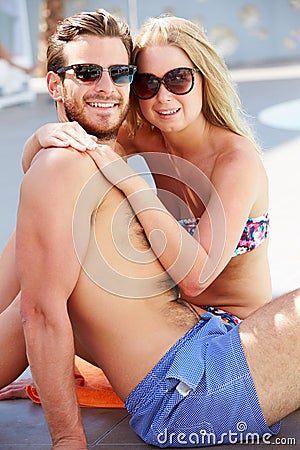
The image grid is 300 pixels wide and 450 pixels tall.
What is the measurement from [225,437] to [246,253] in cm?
73

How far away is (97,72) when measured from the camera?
2.49 metres

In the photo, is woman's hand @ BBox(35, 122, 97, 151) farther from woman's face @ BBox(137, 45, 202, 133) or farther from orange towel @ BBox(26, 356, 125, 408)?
orange towel @ BBox(26, 356, 125, 408)

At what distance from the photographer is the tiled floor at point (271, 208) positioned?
2.44m

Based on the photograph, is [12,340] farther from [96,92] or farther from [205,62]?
[205,62]

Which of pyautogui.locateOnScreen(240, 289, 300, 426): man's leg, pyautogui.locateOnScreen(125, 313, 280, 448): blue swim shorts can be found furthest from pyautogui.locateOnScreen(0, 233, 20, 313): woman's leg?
pyautogui.locateOnScreen(240, 289, 300, 426): man's leg

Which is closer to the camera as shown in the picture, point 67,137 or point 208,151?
point 67,137

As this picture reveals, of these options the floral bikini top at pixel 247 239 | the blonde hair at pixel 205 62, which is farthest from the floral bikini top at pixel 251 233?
the blonde hair at pixel 205 62

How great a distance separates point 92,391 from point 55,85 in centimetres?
104

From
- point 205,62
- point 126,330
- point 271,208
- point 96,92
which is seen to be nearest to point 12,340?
point 126,330

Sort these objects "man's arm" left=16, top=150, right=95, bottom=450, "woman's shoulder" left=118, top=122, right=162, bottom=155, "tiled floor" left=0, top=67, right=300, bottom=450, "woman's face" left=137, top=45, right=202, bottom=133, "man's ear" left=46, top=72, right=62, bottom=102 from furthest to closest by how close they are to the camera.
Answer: "woman's shoulder" left=118, top=122, right=162, bottom=155, "woman's face" left=137, top=45, right=202, bottom=133, "man's ear" left=46, top=72, right=62, bottom=102, "tiled floor" left=0, top=67, right=300, bottom=450, "man's arm" left=16, top=150, right=95, bottom=450

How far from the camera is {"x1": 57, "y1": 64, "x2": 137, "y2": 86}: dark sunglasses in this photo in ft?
8.16

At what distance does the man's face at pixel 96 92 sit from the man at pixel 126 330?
0.25 meters

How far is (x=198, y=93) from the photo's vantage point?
2.83 meters

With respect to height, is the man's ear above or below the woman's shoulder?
above
